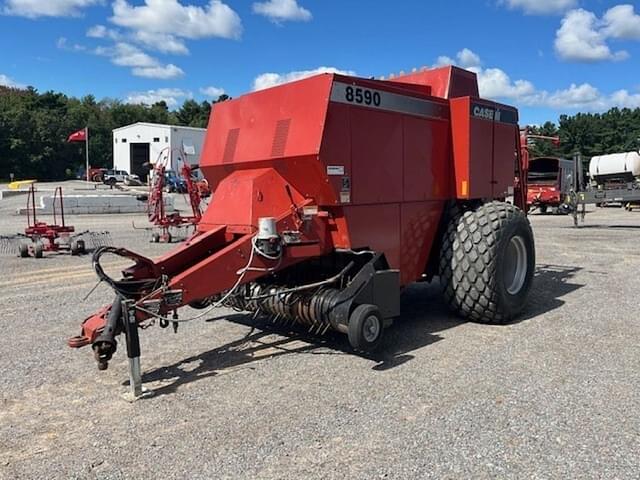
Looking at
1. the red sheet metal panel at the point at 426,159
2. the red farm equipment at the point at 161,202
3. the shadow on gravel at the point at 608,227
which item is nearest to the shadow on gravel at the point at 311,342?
the red sheet metal panel at the point at 426,159

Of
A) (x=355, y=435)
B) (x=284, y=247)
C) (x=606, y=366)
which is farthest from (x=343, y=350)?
(x=606, y=366)

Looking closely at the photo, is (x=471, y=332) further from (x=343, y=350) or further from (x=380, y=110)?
(x=380, y=110)

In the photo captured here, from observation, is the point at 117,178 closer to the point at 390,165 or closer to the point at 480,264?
the point at 390,165

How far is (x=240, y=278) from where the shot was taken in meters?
5.18

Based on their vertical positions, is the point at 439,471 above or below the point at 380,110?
below

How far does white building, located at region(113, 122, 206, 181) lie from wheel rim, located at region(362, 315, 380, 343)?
53.7 m

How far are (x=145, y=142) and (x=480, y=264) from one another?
6189 centimetres

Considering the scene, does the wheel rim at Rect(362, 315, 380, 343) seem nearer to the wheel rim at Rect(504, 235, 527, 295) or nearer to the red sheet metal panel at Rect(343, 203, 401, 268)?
the red sheet metal panel at Rect(343, 203, 401, 268)

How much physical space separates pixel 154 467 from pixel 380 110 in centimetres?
391

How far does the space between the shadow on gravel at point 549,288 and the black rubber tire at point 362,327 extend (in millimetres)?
2313

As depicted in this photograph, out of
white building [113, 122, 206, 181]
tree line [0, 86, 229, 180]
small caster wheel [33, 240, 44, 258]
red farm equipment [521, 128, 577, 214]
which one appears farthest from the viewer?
tree line [0, 86, 229, 180]

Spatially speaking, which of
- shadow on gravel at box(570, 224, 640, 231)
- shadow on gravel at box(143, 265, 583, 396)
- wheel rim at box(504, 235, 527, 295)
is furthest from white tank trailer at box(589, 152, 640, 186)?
wheel rim at box(504, 235, 527, 295)

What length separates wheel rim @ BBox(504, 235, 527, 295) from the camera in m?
6.97

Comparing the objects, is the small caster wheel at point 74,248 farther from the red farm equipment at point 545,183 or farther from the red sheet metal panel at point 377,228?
the red farm equipment at point 545,183
